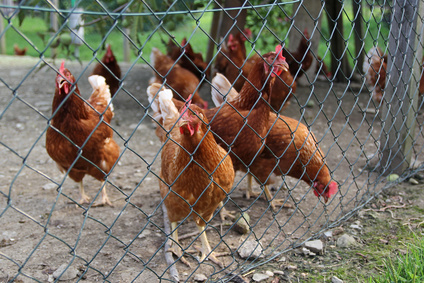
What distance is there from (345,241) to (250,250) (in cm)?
60

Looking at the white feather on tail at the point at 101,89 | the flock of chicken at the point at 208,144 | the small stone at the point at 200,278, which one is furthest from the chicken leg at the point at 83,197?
the small stone at the point at 200,278

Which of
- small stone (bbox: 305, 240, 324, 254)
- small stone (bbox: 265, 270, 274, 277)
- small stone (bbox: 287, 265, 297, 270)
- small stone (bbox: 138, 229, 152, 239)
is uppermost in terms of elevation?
small stone (bbox: 305, 240, 324, 254)

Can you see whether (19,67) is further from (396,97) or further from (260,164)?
(396,97)

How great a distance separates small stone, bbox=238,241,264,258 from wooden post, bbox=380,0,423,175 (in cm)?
119

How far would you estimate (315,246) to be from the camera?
237 centimetres

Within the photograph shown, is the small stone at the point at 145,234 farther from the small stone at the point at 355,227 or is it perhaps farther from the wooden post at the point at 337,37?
the wooden post at the point at 337,37

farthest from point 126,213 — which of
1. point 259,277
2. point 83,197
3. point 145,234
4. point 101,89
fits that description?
point 259,277

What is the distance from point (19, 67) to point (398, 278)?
711 centimetres

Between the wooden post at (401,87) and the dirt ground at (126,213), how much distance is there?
7.2 inches

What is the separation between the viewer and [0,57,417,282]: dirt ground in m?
2.16

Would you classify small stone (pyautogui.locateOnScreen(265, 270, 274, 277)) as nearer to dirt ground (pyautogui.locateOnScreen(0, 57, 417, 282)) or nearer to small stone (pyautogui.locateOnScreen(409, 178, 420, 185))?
dirt ground (pyautogui.locateOnScreen(0, 57, 417, 282))

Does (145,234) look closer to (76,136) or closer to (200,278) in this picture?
(200,278)

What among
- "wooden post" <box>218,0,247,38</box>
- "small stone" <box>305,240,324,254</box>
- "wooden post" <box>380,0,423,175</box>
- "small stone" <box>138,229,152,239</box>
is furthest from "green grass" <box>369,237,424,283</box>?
"wooden post" <box>218,0,247,38</box>

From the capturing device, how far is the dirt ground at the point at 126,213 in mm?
2158
